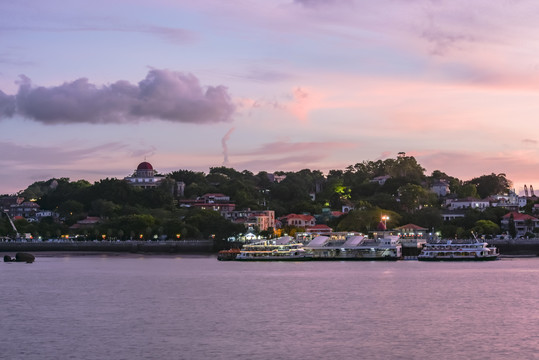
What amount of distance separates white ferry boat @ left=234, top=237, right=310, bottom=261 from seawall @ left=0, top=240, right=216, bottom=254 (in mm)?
A: 36432

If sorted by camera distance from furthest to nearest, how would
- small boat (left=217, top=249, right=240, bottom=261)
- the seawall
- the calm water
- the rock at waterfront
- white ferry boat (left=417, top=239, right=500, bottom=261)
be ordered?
the seawall
the rock at waterfront
small boat (left=217, top=249, right=240, bottom=261)
white ferry boat (left=417, top=239, right=500, bottom=261)
the calm water

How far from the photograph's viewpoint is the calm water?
40.3 m

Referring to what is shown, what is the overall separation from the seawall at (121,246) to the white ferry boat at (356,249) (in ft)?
122

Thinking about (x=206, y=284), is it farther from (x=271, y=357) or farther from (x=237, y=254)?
(x=237, y=254)

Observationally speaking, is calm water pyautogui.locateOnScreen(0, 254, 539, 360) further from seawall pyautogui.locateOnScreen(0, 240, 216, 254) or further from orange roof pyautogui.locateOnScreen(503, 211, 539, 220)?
orange roof pyautogui.locateOnScreen(503, 211, 539, 220)

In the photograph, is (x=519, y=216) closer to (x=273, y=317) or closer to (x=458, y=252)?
(x=458, y=252)

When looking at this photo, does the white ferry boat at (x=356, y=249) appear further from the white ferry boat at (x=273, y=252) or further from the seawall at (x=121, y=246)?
the seawall at (x=121, y=246)

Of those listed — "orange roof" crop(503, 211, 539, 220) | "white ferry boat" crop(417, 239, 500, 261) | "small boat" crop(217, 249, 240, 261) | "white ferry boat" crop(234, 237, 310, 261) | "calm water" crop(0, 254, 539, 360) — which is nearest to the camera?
"calm water" crop(0, 254, 539, 360)

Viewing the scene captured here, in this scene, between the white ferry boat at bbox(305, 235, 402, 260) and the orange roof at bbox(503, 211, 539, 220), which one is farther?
the orange roof at bbox(503, 211, 539, 220)

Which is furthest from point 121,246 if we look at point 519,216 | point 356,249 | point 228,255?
point 519,216

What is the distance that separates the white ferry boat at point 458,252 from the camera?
118688 millimetres

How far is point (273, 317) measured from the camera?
170 feet

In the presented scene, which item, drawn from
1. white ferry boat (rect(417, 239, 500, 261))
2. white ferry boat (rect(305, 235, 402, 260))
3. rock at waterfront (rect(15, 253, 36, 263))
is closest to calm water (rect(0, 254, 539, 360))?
A: white ferry boat (rect(417, 239, 500, 261))

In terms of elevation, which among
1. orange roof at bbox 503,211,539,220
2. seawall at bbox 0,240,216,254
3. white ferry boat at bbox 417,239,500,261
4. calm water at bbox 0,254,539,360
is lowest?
calm water at bbox 0,254,539,360
